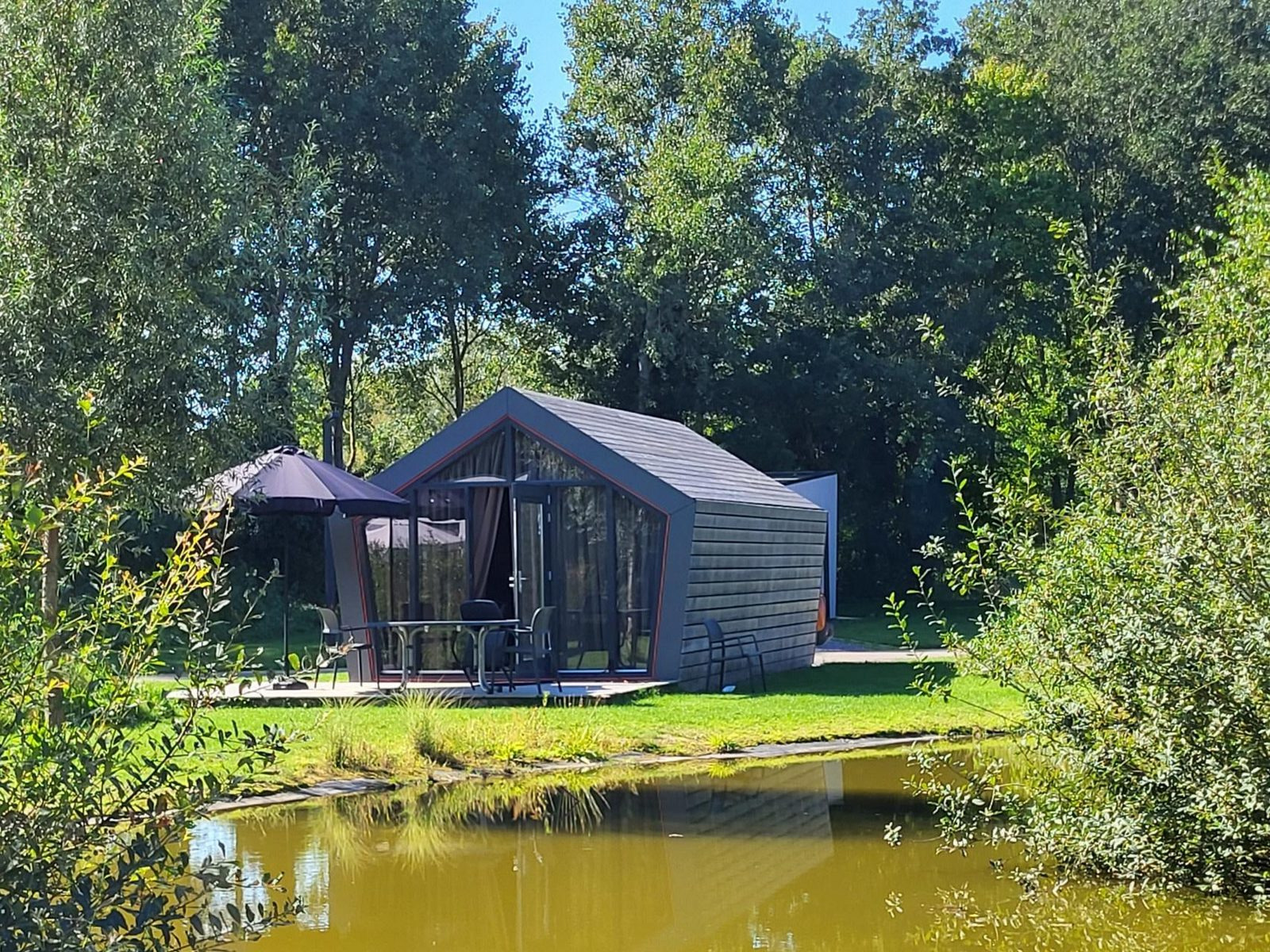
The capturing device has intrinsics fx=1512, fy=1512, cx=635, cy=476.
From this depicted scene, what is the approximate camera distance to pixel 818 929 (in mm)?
6438

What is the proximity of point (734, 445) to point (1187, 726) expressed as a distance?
25.6 metres

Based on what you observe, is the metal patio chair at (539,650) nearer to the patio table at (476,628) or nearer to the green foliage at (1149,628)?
the patio table at (476,628)

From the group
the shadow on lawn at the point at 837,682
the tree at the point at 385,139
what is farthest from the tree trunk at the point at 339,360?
the shadow on lawn at the point at 837,682

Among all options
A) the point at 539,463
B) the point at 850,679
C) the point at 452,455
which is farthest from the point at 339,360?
the point at 850,679

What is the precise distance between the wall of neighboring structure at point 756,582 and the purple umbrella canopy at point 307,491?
3.18 m

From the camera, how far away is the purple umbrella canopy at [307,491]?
13.8 m

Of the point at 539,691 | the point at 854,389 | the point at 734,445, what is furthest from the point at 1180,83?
the point at 539,691

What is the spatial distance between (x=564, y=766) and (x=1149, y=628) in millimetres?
5282

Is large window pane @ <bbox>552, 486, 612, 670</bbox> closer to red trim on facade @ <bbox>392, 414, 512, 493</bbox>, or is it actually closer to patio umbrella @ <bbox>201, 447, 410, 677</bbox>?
red trim on facade @ <bbox>392, 414, 512, 493</bbox>

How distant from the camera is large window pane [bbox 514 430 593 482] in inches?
625

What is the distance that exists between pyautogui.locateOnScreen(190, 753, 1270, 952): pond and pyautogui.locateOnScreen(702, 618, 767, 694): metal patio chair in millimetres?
5322

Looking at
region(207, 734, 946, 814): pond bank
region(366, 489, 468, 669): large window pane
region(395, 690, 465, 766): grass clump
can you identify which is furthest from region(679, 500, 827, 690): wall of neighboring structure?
region(395, 690, 465, 766): grass clump

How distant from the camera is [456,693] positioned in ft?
47.3

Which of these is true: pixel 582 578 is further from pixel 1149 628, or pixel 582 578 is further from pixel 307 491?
pixel 1149 628
